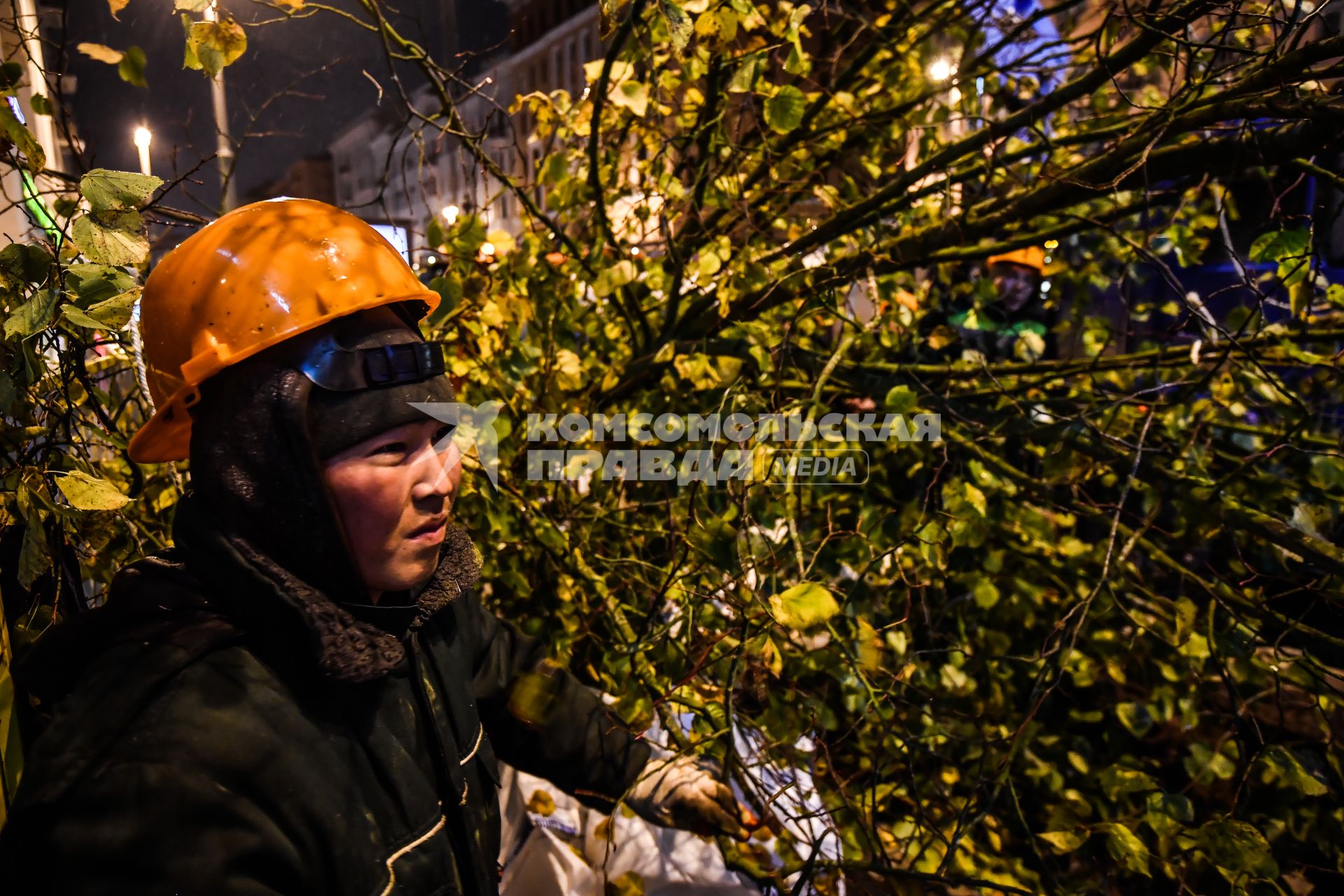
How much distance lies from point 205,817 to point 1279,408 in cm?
323

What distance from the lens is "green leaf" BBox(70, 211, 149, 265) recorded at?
1.11 m

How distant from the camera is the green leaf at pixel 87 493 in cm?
125

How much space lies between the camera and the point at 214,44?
1429mm

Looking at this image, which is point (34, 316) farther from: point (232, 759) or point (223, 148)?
Result: point (223, 148)

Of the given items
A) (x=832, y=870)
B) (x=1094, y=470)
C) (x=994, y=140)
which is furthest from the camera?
(x=1094, y=470)

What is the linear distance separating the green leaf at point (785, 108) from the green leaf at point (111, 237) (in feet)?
4.71

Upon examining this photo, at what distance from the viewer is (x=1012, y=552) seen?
114 inches

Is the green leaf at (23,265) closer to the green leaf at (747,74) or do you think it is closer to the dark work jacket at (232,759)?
the dark work jacket at (232,759)

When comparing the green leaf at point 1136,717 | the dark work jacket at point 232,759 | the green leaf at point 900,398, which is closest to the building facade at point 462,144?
the green leaf at point 900,398

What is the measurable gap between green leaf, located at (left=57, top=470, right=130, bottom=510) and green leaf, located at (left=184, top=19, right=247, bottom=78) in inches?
32.2

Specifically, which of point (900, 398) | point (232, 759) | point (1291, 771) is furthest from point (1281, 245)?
point (232, 759)

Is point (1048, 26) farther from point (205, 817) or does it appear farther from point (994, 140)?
point (205, 817)

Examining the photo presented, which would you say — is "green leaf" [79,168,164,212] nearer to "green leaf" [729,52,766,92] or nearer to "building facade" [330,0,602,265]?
"building facade" [330,0,602,265]

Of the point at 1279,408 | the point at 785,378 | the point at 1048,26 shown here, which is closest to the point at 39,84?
the point at 785,378
